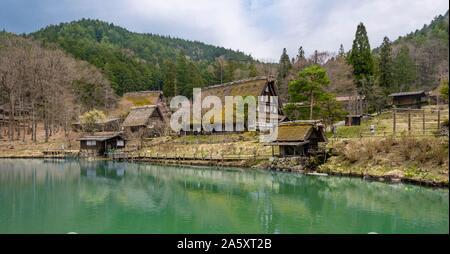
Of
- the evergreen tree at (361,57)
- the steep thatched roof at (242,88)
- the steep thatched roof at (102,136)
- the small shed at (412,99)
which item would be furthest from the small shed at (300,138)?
the small shed at (412,99)

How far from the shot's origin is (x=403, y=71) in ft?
147

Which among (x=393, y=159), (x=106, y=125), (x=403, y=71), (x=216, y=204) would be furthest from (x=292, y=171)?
(x=106, y=125)

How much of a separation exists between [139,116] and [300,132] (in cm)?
2519

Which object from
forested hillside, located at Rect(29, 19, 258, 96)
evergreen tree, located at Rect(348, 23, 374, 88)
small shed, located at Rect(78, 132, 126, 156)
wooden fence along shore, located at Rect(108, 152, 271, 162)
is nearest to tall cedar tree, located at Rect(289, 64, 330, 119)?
wooden fence along shore, located at Rect(108, 152, 271, 162)

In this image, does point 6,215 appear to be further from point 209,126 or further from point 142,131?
point 142,131

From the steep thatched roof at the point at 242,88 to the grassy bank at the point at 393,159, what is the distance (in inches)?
598

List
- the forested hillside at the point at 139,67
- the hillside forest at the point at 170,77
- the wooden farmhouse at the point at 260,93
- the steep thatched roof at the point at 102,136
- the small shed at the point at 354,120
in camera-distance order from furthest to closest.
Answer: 1. the forested hillside at the point at 139,67
2. the steep thatched roof at the point at 102,136
3. the wooden farmhouse at the point at 260,93
4. the hillside forest at the point at 170,77
5. the small shed at the point at 354,120

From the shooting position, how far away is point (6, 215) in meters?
13.4

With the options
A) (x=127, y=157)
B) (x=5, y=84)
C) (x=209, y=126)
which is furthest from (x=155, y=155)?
(x=5, y=84)

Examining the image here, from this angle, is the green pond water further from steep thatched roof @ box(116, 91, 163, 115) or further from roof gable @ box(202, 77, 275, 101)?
steep thatched roof @ box(116, 91, 163, 115)

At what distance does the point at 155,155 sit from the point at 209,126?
682 centimetres

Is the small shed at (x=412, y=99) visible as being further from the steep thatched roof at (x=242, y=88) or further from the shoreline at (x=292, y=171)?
the shoreline at (x=292, y=171)

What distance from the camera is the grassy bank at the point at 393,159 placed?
17.8 meters

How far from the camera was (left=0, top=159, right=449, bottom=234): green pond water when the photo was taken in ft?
39.0
